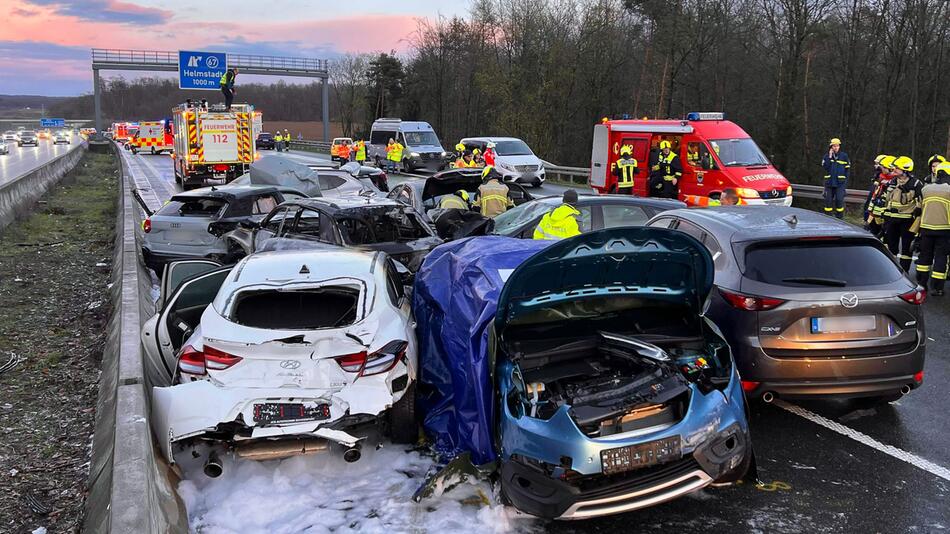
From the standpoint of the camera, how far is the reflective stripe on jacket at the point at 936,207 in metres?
9.21

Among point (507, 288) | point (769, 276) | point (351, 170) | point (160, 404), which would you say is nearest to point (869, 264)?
point (769, 276)

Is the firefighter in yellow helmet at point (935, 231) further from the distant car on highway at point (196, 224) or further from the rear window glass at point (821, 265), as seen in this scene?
the distant car on highway at point (196, 224)

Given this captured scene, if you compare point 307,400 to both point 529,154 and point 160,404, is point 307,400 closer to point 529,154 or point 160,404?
point 160,404

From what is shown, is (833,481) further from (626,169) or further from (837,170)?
(626,169)

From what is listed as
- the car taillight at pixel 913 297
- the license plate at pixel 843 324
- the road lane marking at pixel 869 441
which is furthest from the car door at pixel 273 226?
the car taillight at pixel 913 297

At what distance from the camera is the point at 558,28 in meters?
45.9

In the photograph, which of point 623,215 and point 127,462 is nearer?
point 127,462

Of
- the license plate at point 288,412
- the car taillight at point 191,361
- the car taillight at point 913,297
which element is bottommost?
the license plate at point 288,412

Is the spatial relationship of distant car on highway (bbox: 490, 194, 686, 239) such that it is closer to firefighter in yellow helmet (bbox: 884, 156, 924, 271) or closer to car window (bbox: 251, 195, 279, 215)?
firefighter in yellow helmet (bbox: 884, 156, 924, 271)

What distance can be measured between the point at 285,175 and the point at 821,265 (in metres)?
12.2

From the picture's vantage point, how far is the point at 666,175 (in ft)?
51.5

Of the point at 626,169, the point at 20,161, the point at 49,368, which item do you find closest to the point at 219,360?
the point at 49,368

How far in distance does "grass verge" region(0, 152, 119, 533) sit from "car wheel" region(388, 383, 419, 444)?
6.30ft

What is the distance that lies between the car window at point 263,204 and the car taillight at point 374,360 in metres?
7.39
